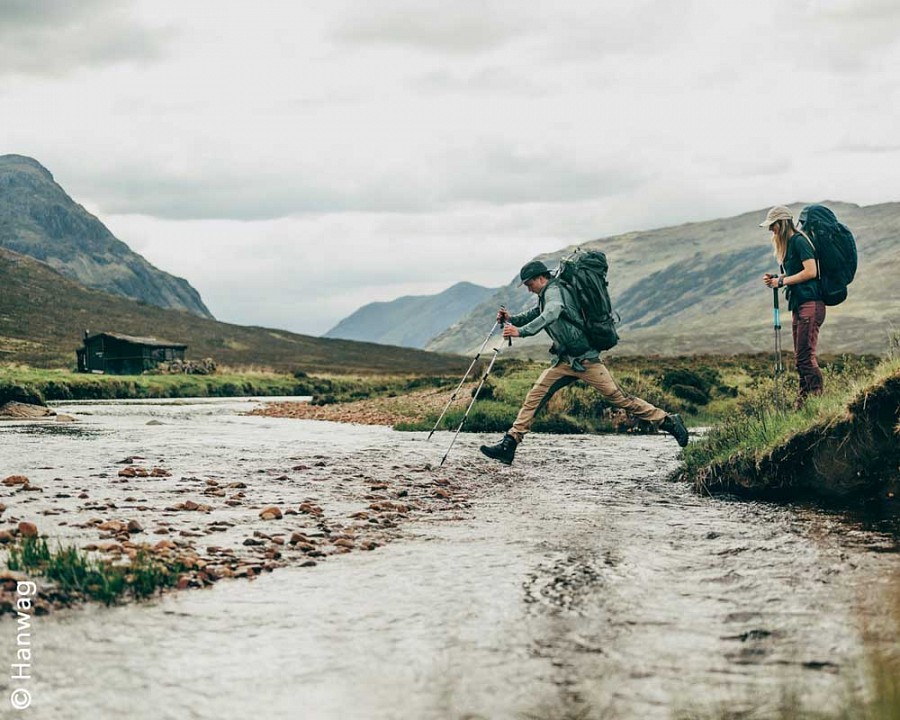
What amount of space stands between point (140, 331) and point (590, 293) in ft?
481

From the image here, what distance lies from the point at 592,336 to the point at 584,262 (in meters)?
1.19

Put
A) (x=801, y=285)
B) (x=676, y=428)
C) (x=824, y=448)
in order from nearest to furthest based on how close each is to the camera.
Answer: (x=824, y=448) < (x=801, y=285) < (x=676, y=428)

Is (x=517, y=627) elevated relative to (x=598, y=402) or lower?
lower

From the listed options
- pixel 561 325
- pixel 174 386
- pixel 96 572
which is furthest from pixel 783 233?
pixel 174 386

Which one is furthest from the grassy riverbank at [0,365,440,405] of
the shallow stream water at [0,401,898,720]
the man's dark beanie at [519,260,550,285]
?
the shallow stream water at [0,401,898,720]

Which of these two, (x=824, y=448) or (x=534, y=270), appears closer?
(x=824, y=448)

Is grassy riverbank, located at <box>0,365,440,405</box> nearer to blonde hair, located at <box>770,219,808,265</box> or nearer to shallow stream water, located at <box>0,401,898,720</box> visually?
blonde hair, located at <box>770,219,808,265</box>

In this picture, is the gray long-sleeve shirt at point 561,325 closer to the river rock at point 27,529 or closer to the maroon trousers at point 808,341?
the maroon trousers at point 808,341

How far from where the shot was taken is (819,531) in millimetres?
9531

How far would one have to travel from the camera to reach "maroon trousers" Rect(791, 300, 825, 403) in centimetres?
1350

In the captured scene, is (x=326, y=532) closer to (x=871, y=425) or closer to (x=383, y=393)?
(x=871, y=425)

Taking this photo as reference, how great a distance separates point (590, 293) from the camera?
14.5 metres

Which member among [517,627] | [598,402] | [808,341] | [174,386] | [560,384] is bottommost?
[517,627]

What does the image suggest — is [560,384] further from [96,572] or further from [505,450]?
[96,572]
